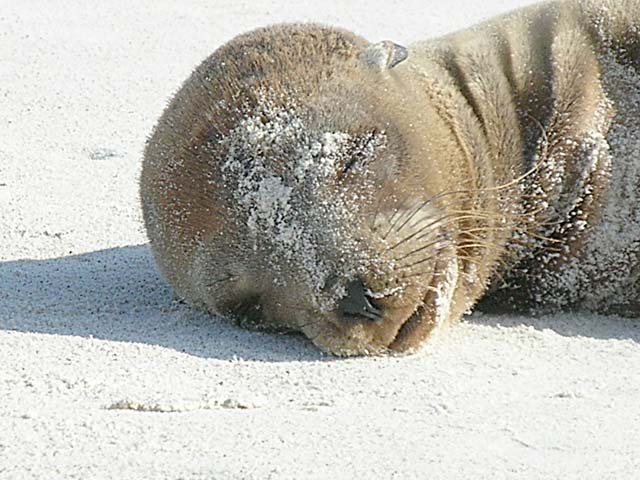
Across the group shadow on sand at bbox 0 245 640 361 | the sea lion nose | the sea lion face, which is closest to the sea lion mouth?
the sea lion face

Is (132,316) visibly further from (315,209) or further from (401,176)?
(401,176)

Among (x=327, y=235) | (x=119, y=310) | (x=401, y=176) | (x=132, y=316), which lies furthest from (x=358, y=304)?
(x=119, y=310)

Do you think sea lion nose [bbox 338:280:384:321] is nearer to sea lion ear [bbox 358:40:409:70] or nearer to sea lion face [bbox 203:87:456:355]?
sea lion face [bbox 203:87:456:355]

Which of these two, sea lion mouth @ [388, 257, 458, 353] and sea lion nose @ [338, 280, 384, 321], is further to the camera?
sea lion mouth @ [388, 257, 458, 353]

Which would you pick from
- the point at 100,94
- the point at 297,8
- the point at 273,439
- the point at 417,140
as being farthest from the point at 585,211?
the point at 297,8

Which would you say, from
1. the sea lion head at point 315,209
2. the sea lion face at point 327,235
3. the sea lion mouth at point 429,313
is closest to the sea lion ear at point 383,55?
the sea lion head at point 315,209

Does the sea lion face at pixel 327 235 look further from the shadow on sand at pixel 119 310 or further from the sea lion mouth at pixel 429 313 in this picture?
the shadow on sand at pixel 119 310

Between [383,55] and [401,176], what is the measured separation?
23.3 inches

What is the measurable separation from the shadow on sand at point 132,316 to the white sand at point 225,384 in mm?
10

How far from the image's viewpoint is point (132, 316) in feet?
15.3

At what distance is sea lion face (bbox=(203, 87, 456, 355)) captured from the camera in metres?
4.03

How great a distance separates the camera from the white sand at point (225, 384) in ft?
10.3

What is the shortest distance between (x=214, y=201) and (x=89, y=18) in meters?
4.95

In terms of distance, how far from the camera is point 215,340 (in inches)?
168
